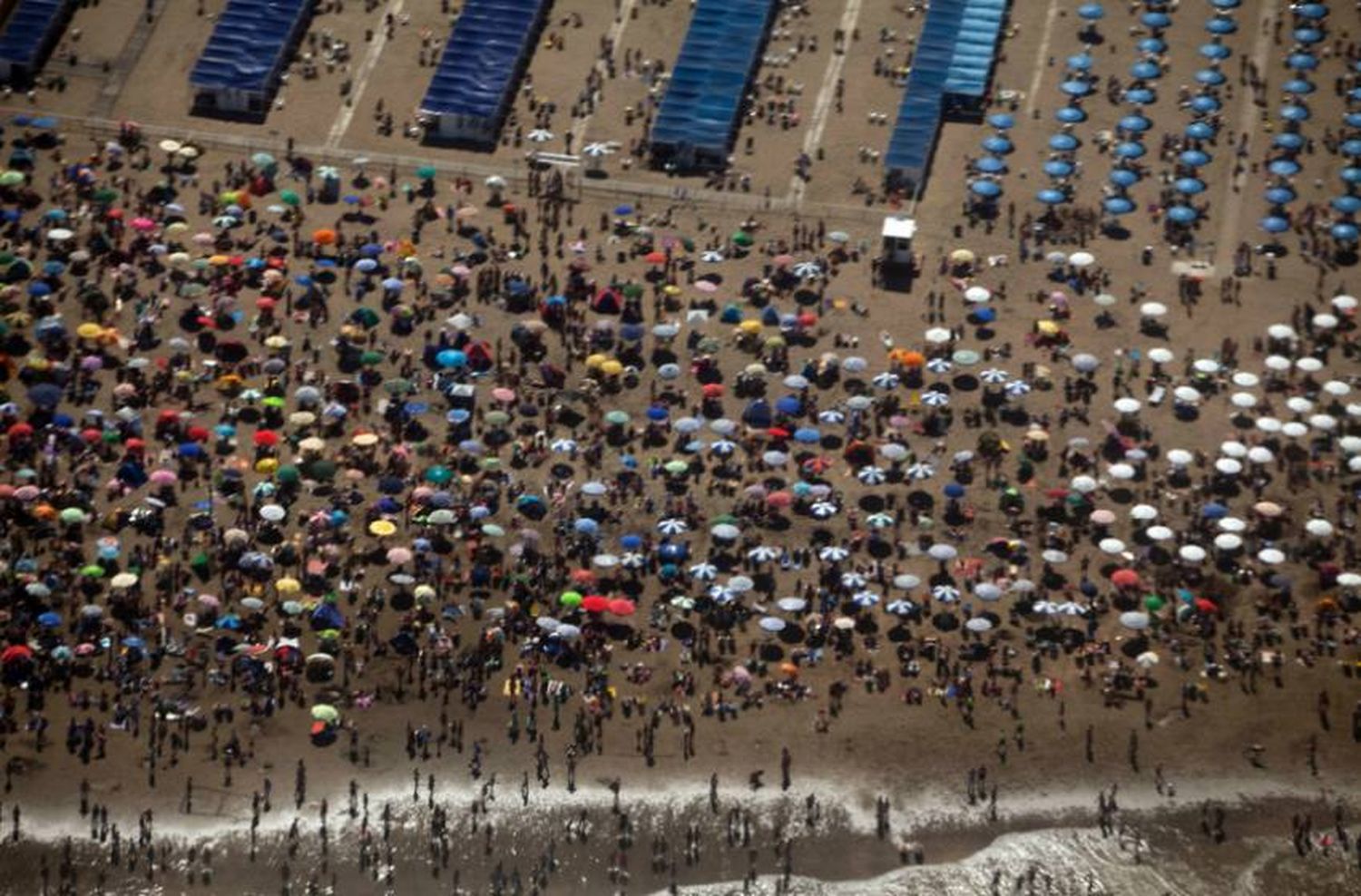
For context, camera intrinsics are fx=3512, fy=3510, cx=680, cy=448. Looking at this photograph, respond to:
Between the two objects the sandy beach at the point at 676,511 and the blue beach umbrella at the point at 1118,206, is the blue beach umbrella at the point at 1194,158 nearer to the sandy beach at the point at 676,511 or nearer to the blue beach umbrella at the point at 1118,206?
the sandy beach at the point at 676,511

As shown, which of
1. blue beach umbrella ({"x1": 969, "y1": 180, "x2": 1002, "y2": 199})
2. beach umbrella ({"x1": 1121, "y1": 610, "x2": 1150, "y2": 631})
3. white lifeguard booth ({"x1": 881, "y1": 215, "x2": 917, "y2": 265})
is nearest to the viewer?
beach umbrella ({"x1": 1121, "y1": 610, "x2": 1150, "y2": 631})

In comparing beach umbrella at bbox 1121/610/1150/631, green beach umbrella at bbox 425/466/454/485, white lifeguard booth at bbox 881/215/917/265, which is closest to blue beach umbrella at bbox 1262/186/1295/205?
white lifeguard booth at bbox 881/215/917/265

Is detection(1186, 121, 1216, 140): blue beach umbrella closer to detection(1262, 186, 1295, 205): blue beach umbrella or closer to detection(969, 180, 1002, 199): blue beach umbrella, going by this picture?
detection(1262, 186, 1295, 205): blue beach umbrella

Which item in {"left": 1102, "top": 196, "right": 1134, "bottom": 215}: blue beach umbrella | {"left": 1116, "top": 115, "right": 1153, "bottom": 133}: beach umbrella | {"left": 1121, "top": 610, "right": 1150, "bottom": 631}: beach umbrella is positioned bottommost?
{"left": 1121, "top": 610, "right": 1150, "bottom": 631}: beach umbrella

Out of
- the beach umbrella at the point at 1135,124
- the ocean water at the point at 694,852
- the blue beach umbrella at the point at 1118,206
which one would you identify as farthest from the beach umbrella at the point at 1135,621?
the beach umbrella at the point at 1135,124

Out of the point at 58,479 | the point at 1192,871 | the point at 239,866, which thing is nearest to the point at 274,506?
the point at 58,479

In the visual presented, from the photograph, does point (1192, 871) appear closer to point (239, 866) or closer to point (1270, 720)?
point (1270, 720)

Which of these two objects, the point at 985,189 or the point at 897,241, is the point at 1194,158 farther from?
the point at 897,241

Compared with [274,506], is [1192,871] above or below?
below

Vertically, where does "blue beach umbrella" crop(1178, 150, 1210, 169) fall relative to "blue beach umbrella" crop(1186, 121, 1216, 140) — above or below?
below

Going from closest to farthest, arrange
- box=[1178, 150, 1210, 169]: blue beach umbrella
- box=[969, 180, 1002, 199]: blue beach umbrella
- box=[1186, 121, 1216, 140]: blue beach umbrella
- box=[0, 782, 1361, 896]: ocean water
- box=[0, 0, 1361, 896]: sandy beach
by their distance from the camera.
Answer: box=[0, 782, 1361, 896]: ocean water, box=[0, 0, 1361, 896]: sandy beach, box=[969, 180, 1002, 199]: blue beach umbrella, box=[1178, 150, 1210, 169]: blue beach umbrella, box=[1186, 121, 1216, 140]: blue beach umbrella
